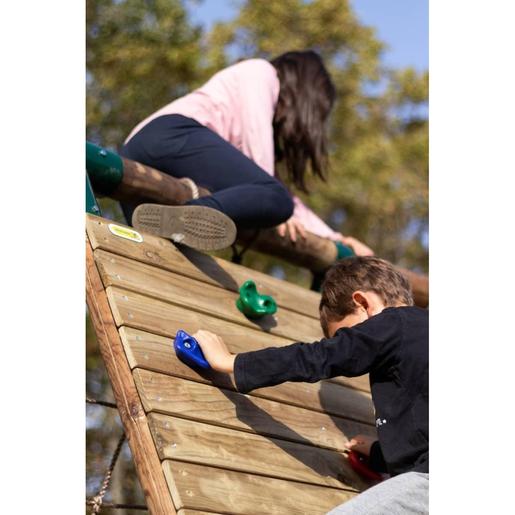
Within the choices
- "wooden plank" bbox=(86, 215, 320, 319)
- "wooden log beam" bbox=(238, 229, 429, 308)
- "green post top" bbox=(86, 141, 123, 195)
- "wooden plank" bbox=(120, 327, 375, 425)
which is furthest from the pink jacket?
"wooden plank" bbox=(120, 327, 375, 425)

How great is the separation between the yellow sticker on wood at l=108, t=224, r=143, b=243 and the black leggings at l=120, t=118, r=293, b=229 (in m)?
0.41

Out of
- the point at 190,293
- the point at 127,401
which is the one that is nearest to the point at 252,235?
the point at 190,293

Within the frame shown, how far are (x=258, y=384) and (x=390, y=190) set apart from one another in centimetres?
1053

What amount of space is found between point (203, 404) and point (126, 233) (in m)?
0.66

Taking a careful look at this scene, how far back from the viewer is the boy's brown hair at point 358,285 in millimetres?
2686

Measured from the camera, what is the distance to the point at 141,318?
2.61m

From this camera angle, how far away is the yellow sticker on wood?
9.36 ft

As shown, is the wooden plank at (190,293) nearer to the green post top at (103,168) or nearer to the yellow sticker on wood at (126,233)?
the yellow sticker on wood at (126,233)

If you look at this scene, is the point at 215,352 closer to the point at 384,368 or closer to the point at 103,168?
the point at 384,368

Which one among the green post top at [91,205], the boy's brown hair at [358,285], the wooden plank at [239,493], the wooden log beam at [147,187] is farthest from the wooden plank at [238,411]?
the wooden log beam at [147,187]

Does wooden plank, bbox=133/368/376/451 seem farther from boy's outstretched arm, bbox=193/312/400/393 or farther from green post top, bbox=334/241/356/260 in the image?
green post top, bbox=334/241/356/260

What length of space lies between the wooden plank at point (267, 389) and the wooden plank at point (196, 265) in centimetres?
36

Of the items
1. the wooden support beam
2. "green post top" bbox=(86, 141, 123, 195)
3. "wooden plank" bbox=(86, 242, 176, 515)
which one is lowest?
"wooden plank" bbox=(86, 242, 176, 515)
